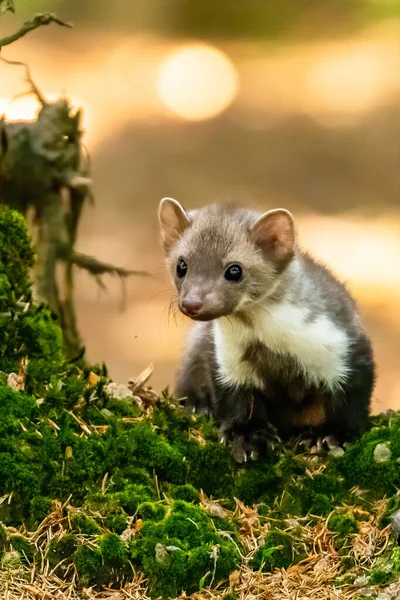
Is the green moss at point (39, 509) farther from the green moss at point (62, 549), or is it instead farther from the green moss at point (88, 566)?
the green moss at point (88, 566)

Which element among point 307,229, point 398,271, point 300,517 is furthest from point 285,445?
point 398,271

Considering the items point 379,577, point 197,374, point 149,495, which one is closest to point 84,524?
point 149,495

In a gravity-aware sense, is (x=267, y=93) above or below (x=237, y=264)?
above

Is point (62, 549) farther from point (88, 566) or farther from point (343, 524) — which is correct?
point (343, 524)

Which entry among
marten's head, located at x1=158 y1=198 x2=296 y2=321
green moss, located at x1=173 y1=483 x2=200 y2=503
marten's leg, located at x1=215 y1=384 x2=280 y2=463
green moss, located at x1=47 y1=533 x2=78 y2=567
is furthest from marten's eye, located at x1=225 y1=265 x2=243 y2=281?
green moss, located at x1=47 y1=533 x2=78 y2=567

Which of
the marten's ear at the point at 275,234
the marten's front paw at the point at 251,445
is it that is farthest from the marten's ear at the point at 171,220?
the marten's front paw at the point at 251,445

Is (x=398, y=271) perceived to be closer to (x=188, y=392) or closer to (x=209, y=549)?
(x=188, y=392)

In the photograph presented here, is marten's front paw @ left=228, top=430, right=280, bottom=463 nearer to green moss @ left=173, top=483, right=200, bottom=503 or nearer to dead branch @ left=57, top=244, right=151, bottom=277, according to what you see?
green moss @ left=173, top=483, right=200, bottom=503
